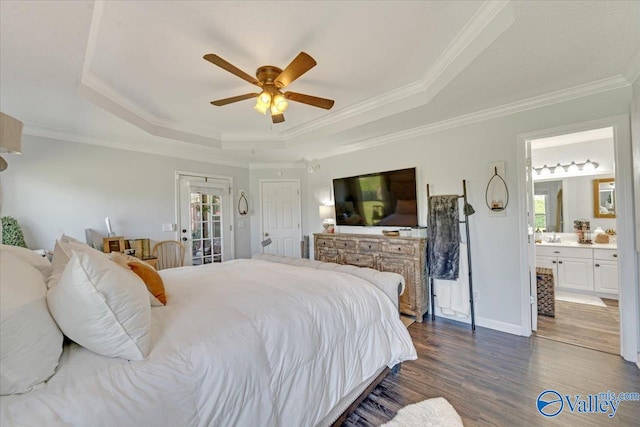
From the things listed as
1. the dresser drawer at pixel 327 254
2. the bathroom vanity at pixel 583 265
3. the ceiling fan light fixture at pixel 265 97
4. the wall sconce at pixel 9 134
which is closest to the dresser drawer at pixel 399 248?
Result: the dresser drawer at pixel 327 254

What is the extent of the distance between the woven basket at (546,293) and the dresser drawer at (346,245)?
7.74 ft

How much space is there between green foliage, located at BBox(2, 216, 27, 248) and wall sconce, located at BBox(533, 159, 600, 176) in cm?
728

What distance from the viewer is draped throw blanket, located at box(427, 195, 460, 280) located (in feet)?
10.5

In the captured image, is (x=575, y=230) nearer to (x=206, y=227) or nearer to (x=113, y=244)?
(x=206, y=227)

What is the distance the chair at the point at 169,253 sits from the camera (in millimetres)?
4000

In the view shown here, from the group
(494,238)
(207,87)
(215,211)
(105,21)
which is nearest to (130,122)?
(207,87)

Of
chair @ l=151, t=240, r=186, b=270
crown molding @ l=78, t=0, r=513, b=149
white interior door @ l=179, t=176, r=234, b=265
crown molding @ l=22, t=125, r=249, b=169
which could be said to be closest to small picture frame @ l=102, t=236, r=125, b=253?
chair @ l=151, t=240, r=186, b=270

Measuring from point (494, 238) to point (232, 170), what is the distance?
14.1 feet

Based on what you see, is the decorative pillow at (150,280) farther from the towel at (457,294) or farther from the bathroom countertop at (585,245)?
the bathroom countertop at (585,245)

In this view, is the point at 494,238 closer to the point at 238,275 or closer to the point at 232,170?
the point at 238,275

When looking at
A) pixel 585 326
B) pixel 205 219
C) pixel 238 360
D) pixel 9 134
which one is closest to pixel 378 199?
pixel 585 326

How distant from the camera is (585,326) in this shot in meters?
3.03

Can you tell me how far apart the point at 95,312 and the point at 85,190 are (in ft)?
11.1

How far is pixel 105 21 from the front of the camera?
174 centimetres
